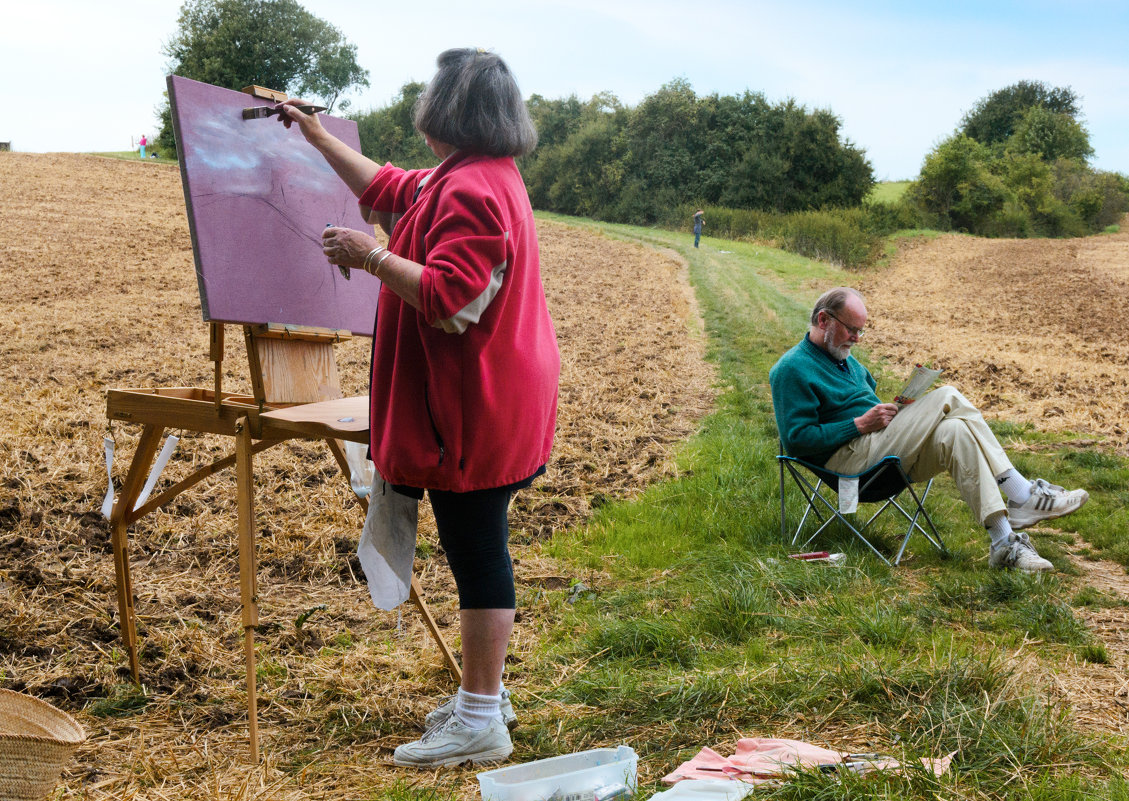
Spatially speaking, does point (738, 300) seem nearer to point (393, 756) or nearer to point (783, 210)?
point (393, 756)

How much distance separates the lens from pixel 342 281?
11.6ft

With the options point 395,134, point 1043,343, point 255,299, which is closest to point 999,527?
point 255,299

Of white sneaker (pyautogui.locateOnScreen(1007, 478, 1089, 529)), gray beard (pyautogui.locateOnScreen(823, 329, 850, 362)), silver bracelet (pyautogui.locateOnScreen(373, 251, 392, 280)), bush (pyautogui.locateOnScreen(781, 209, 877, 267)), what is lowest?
white sneaker (pyautogui.locateOnScreen(1007, 478, 1089, 529))

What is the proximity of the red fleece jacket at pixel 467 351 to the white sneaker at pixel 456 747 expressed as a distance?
2.62 feet

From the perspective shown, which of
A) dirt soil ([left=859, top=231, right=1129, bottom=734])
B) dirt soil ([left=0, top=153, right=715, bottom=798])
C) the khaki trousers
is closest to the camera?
dirt soil ([left=0, top=153, right=715, bottom=798])

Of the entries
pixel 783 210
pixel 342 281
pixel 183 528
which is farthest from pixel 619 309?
pixel 783 210

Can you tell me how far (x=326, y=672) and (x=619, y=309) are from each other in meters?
13.3

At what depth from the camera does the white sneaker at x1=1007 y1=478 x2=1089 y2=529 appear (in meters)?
4.60

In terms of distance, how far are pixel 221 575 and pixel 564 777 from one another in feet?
9.02

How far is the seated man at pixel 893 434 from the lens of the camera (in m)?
4.59

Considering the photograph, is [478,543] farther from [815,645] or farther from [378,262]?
[815,645]

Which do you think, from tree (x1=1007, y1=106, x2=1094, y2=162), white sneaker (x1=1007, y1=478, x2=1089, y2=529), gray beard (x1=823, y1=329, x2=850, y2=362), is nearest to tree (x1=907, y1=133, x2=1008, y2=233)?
tree (x1=1007, y1=106, x2=1094, y2=162)

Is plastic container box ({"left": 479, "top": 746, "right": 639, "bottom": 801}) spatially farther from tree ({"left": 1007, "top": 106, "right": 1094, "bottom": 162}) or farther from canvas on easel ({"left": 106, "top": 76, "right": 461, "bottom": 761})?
tree ({"left": 1007, "top": 106, "right": 1094, "bottom": 162})

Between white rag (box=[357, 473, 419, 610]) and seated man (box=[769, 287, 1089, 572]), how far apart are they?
2786mm
